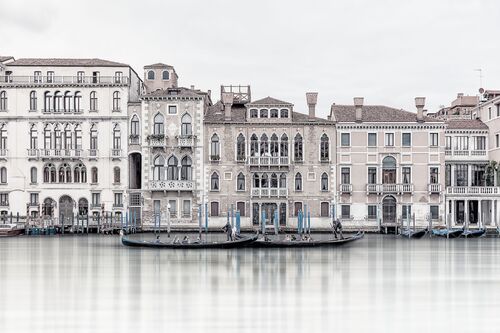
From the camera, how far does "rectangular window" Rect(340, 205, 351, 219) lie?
42.0 m

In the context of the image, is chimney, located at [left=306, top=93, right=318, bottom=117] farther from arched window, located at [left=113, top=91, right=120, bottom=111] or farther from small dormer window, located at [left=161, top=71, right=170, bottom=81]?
arched window, located at [left=113, top=91, right=120, bottom=111]

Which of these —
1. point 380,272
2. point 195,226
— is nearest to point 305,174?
point 195,226

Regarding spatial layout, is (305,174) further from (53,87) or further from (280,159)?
(53,87)

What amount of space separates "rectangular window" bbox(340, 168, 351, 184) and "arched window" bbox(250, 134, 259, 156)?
517 centimetres

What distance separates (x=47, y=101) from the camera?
42312 millimetres

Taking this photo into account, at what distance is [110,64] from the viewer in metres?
42.6

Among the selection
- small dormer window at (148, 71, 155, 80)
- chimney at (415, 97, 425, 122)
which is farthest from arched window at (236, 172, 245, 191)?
chimney at (415, 97, 425, 122)

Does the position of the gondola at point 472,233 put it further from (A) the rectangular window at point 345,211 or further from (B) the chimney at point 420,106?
(B) the chimney at point 420,106

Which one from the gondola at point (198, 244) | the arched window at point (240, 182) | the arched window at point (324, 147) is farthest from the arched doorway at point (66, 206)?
the arched window at point (324, 147)

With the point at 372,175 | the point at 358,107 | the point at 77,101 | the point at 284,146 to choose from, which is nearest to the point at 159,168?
the point at 77,101

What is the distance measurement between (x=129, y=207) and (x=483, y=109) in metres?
23.0

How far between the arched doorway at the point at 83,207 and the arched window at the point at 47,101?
5760 millimetres

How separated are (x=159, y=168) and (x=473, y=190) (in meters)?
18.7

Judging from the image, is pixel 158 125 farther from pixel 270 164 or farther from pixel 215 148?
pixel 270 164
